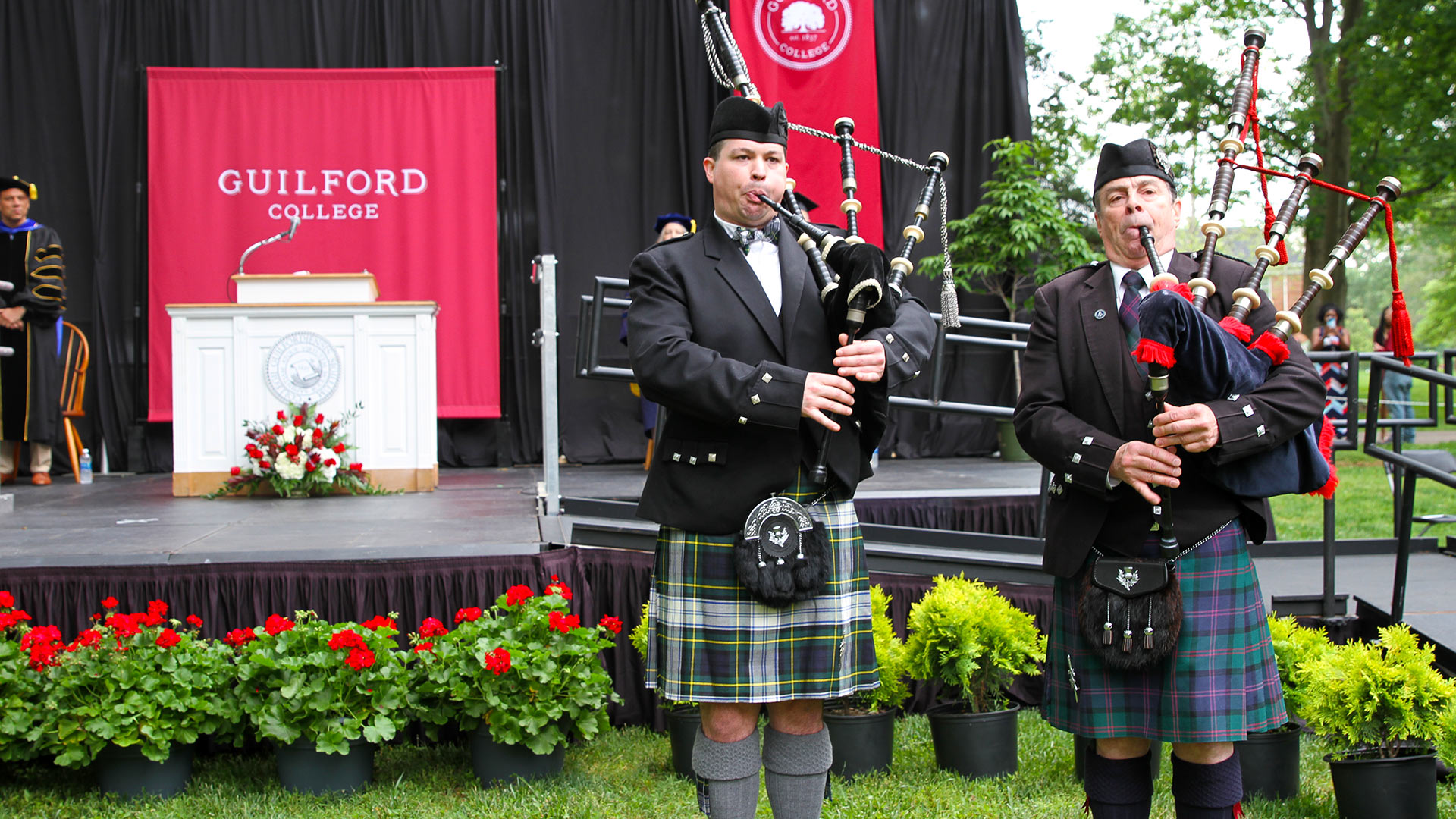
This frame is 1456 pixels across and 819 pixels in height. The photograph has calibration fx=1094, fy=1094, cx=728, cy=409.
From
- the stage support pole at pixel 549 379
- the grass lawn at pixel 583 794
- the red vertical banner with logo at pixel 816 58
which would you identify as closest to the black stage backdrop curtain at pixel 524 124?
the red vertical banner with logo at pixel 816 58

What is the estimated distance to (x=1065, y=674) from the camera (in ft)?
5.85

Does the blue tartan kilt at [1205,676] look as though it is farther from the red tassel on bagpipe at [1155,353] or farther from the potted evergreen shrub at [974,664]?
the potted evergreen shrub at [974,664]

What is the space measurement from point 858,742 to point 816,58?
17.7 ft

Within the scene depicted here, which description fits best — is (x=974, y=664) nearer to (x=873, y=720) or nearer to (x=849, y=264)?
(x=873, y=720)

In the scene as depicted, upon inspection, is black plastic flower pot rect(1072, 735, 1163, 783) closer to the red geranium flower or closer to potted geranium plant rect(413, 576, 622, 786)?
potted geranium plant rect(413, 576, 622, 786)

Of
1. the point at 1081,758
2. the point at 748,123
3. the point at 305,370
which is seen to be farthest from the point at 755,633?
the point at 305,370

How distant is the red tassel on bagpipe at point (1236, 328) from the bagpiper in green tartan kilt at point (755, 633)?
0.65m

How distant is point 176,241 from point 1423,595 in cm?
684

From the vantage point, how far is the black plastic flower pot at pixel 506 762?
2717 mm

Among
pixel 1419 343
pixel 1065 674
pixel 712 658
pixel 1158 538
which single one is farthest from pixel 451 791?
pixel 1419 343

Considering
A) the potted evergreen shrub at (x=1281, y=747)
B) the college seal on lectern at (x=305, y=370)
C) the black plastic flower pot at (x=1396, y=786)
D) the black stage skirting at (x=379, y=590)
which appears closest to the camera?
the black plastic flower pot at (x=1396, y=786)

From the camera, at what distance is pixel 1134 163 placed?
171 centimetres

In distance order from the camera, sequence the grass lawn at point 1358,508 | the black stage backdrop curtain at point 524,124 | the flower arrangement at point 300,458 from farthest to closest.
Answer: the black stage backdrop curtain at point 524,124
the grass lawn at point 1358,508
the flower arrangement at point 300,458

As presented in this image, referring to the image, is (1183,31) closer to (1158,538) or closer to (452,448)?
(452,448)
